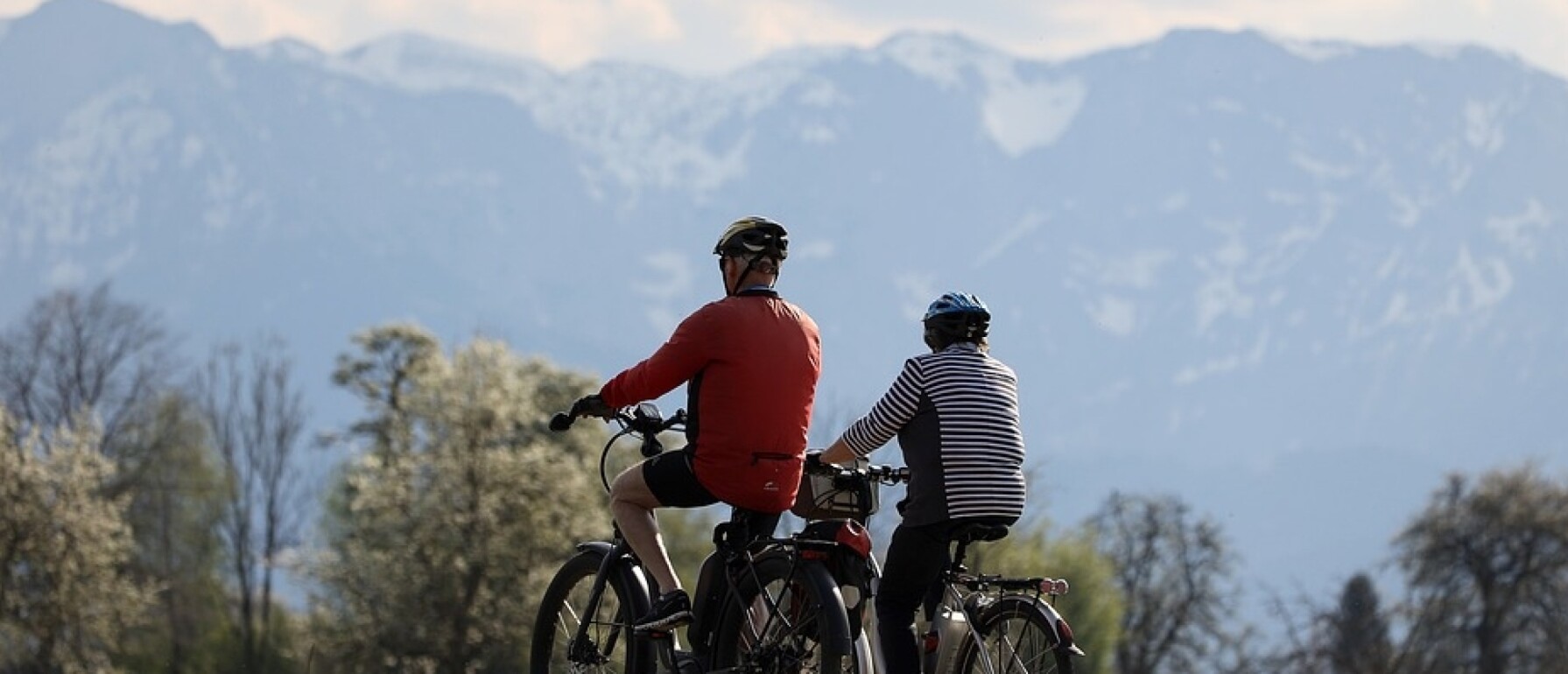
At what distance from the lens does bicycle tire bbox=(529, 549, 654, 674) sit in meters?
8.65

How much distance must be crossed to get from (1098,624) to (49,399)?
38849 millimetres

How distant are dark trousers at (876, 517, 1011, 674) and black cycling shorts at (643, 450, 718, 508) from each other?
70cm

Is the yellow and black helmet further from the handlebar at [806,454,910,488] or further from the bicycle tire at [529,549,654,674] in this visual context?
the bicycle tire at [529,549,654,674]

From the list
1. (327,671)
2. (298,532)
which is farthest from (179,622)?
(327,671)

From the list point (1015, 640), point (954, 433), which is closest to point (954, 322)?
point (954, 433)

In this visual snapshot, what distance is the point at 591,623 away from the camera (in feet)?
29.0

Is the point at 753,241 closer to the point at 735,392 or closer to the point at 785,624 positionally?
the point at 735,392

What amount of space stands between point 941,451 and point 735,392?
0.78m

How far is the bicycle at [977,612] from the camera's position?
818cm

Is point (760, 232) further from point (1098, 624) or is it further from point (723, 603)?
point (1098, 624)

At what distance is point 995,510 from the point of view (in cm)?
842

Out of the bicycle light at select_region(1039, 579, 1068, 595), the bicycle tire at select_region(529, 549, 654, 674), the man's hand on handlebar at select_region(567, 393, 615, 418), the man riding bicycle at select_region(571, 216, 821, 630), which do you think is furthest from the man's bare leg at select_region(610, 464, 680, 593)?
the bicycle light at select_region(1039, 579, 1068, 595)

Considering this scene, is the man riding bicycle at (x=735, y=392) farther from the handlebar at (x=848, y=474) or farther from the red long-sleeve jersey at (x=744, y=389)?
the handlebar at (x=848, y=474)

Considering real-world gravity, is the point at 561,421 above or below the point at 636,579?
above
